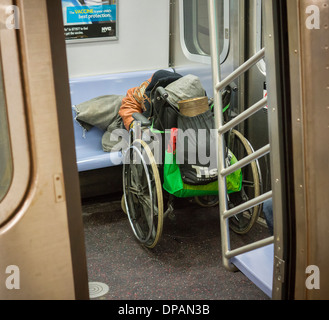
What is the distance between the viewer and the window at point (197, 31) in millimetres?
4199

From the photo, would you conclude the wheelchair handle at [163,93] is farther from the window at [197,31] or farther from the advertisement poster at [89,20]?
the advertisement poster at [89,20]

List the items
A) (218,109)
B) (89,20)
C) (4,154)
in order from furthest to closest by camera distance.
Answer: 1. (89,20)
2. (218,109)
3. (4,154)

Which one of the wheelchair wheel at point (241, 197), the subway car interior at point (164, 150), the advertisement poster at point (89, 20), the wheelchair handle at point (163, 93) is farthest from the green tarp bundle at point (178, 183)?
the advertisement poster at point (89, 20)

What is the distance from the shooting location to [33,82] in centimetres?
131

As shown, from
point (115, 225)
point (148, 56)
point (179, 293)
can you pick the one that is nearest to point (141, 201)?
point (115, 225)

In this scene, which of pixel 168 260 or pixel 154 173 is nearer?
pixel 154 173

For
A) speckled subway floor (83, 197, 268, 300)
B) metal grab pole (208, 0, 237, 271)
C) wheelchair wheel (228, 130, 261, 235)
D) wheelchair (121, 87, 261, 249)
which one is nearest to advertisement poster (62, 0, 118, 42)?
wheelchair (121, 87, 261, 249)

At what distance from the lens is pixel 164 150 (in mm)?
3678

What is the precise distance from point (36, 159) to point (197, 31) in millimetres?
3713

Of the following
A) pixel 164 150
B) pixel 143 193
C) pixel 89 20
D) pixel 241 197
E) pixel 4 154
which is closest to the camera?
pixel 4 154

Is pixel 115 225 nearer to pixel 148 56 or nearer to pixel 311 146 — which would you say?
pixel 148 56

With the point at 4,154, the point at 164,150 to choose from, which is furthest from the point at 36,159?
the point at 164,150

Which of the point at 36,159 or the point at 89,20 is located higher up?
the point at 89,20

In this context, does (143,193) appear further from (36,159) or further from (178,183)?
(36,159)
